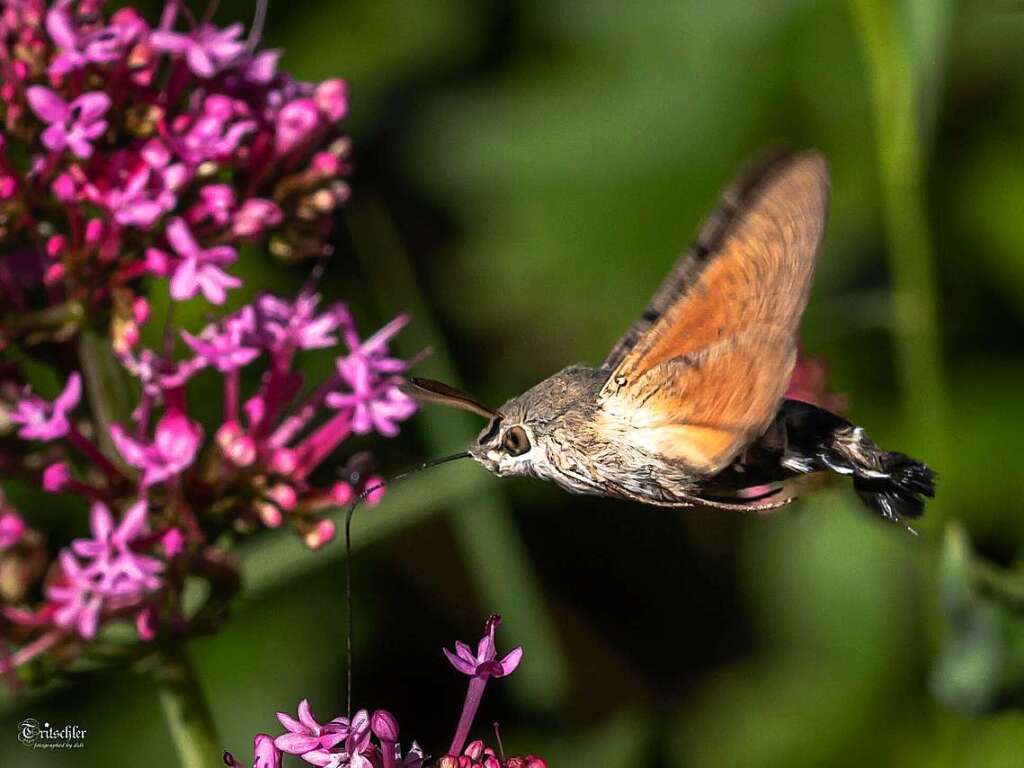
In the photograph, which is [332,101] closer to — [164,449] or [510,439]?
[164,449]

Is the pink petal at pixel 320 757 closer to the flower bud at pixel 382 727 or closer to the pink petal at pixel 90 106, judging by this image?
the flower bud at pixel 382 727

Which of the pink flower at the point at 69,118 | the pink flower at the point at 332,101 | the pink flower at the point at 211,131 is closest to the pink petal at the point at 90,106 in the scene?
the pink flower at the point at 69,118

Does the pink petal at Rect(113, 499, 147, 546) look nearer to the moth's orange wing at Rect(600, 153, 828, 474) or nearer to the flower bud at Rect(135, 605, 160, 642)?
the flower bud at Rect(135, 605, 160, 642)

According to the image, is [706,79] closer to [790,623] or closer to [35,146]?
[790,623]

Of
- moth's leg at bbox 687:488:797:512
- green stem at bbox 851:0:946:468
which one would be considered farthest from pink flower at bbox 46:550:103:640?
green stem at bbox 851:0:946:468

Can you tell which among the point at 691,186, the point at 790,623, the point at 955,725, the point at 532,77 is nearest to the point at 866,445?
the point at 955,725
